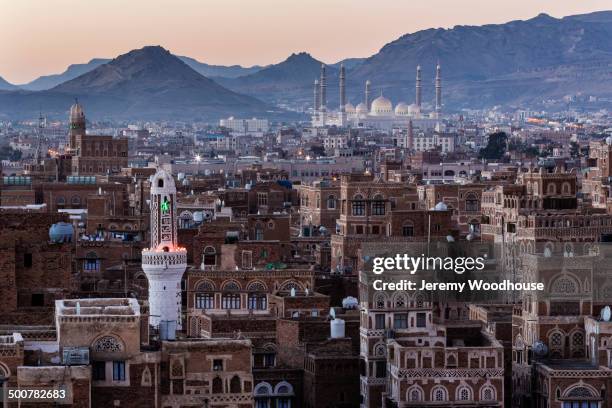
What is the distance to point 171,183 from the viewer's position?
168 ft

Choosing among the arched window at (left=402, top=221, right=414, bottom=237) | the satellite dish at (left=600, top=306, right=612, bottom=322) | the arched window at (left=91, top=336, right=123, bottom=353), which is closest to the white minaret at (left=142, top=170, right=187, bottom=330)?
the satellite dish at (left=600, top=306, right=612, bottom=322)

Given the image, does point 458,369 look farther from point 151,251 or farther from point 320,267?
point 320,267

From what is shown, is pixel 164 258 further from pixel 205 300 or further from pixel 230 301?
pixel 230 301

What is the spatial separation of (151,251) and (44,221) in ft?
8.36

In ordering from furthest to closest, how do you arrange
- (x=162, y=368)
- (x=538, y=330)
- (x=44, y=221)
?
(x=44, y=221)
(x=538, y=330)
(x=162, y=368)

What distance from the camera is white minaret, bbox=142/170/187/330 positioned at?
49.4 m

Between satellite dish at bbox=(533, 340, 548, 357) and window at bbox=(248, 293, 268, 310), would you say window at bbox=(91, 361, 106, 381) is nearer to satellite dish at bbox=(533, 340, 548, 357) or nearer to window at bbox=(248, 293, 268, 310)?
satellite dish at bbox=(533, 340, 548, 357)

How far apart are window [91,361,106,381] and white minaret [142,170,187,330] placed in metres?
10.1

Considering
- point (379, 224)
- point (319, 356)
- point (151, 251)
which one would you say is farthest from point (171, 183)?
point (379, 224)

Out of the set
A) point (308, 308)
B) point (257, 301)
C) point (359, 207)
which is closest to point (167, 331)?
point (308, 308)

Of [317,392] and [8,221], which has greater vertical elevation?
[8,221]

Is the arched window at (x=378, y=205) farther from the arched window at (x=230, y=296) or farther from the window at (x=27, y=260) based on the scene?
the window at (x=27, y=260)

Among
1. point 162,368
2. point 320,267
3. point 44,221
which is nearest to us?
point 162,368

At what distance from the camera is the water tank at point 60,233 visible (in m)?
47.8
